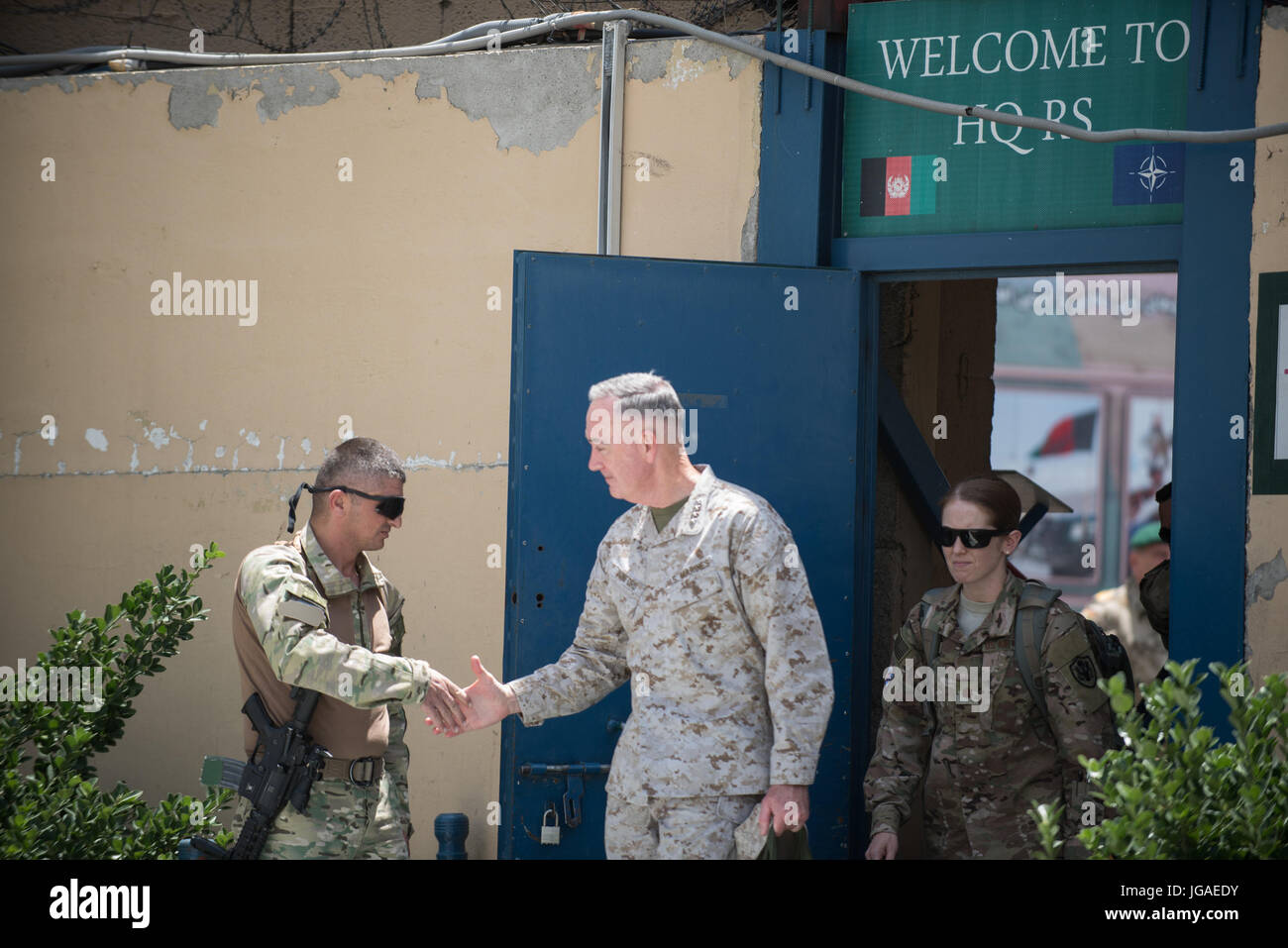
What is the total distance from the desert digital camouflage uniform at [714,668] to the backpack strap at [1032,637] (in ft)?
2.24

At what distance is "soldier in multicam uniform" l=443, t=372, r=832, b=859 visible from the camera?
4027 millimetres

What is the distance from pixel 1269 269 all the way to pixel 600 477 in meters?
2.36

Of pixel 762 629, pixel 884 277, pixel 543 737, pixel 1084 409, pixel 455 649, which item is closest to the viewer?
pixel 762 629

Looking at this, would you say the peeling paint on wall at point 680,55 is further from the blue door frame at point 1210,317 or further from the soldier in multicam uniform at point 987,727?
the soldier in multicam uniform at point 987,727

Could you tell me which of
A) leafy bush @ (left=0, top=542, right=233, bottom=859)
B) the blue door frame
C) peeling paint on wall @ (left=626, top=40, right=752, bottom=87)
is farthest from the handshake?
peeling paint on wall @ (left=626, top=40, right=752, bottom=87)

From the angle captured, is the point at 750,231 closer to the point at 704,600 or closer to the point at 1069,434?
the point at 704,600

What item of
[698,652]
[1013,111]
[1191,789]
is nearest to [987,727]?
[698,652]

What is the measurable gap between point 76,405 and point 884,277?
3562 mm

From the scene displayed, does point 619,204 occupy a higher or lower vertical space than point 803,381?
higher

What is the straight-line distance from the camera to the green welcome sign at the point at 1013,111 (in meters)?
5.27

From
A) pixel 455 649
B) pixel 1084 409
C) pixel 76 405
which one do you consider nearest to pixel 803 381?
pixel 455 649

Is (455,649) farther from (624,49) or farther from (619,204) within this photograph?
(624,49)

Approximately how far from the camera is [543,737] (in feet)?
17.1

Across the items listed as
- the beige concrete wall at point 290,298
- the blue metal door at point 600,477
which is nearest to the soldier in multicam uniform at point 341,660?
the blue metal door at point 600,477
